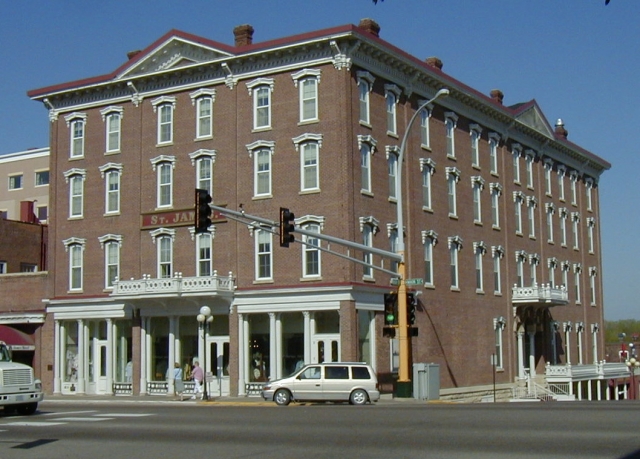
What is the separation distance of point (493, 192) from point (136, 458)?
42.3 meters

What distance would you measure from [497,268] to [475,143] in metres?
7.58

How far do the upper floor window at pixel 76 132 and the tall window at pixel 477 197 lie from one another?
70.7 feet

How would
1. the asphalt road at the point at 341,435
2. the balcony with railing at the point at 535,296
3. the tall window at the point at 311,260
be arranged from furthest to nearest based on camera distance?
1. the balcony with railing at the point at 535,296
2. the tall window at the point at 311,260
3. the asphalt road at the point at 341,435

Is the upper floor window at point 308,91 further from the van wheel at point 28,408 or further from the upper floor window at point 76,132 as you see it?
the van wheel at point 28,408

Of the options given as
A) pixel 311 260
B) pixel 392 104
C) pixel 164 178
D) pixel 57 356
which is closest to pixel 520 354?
pixel 392 104

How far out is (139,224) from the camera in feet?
155

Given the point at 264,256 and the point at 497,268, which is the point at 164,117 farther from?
the point at 497,268

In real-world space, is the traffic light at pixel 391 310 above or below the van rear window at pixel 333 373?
Answer: above

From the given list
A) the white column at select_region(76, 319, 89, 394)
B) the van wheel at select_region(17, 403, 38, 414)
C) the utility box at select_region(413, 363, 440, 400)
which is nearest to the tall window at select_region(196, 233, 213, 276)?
the white column at select_region(76, 319, 89, 394)

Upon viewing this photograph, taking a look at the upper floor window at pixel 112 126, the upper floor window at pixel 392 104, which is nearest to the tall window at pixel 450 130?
the upper floor window at pixel 392 104

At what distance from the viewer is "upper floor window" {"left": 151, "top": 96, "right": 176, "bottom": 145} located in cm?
4688

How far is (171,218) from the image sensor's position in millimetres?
46062

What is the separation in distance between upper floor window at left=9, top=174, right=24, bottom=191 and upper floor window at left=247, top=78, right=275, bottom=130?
1295 inches

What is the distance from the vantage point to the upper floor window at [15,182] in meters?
70.9
